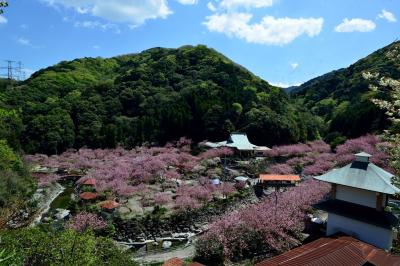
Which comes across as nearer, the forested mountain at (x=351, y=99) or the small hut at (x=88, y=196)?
the small hut at (x=88, y=196)

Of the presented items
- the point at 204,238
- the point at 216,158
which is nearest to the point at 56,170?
the point at 216,158

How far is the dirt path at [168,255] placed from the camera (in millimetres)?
19141

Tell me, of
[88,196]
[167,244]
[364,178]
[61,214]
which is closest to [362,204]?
[364,178]

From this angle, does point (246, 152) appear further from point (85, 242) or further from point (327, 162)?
point (85, 242)

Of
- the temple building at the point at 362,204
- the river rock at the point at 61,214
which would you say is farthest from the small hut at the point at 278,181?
the river rock at the point at 61,214

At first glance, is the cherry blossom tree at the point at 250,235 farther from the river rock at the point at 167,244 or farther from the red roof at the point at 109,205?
the red roof at the point at 109,205

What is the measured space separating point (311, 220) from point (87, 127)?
41.1 m

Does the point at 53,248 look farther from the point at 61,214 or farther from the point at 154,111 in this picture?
the point at 154,111

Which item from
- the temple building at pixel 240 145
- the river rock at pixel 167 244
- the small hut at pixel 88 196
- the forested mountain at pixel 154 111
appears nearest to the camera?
the river rock at pixel 167 244

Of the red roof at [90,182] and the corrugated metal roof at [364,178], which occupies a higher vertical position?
the corrugated metal roof at [364,178]

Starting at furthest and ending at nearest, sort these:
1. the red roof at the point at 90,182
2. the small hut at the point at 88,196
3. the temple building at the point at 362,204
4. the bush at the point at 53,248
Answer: the red roof at the point at 90,182 → the small hut at the point at 88,196 → the temple building at the point at 362,204 → the bush at the point at 53,248

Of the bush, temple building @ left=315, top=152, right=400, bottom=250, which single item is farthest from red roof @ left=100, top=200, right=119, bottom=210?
temple building @ left=315, top=152, right=400, bottom=250

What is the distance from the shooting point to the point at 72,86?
75312 millimetres

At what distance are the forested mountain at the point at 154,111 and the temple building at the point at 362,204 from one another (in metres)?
29.1
